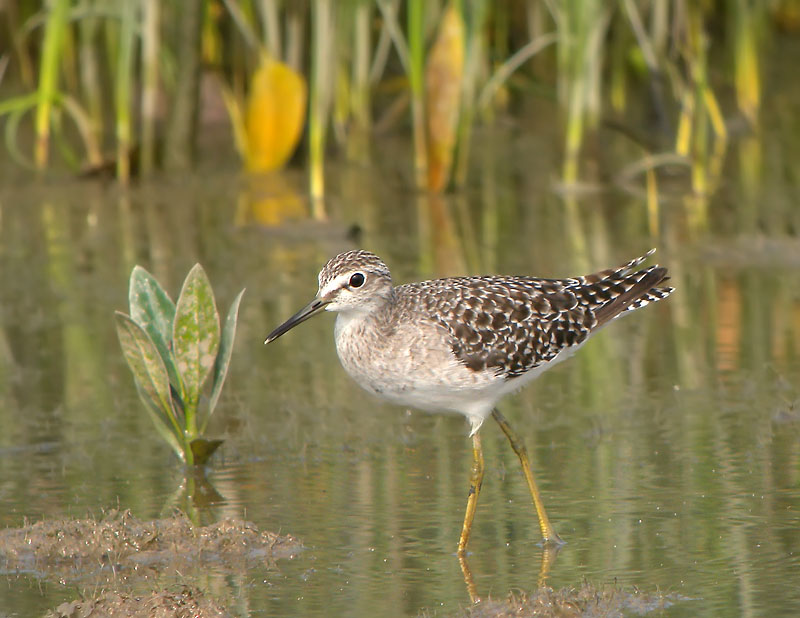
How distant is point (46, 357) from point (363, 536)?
404cm

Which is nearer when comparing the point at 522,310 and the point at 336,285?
the point at 336,285

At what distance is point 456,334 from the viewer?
6.79 meters

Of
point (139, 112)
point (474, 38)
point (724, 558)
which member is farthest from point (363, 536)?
point (139, 112)

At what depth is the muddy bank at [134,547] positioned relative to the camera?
6.23m

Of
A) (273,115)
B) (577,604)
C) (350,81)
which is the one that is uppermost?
(350,81)

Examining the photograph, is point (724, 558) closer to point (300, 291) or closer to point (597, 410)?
point (597, 410)

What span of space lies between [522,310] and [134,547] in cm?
209

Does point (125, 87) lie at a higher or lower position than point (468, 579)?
higher

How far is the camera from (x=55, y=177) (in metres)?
15.8

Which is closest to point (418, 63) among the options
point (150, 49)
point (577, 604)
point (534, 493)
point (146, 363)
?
point (150, 49)

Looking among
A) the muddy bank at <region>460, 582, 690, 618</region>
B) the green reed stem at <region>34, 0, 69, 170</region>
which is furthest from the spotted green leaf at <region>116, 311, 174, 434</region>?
the green reed stem at <region>34, 0, 69, 170</region>

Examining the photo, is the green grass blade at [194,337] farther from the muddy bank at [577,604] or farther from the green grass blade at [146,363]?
the muddy bank at [577,604]

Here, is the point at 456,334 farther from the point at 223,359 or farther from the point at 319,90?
the point at 319,90

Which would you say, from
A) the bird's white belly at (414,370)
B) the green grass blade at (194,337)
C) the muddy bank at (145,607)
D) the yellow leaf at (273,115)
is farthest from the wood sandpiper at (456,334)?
the yellow leaf at (273,115)
